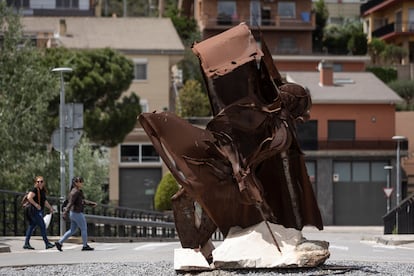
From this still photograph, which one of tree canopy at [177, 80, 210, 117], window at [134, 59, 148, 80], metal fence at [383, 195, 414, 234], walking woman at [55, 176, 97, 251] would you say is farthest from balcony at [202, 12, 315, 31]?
walking woman at [55, 176, 97, 251]

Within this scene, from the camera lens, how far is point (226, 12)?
3460 inches

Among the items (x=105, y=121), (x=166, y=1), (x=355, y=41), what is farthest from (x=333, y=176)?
(x=166, y=1)

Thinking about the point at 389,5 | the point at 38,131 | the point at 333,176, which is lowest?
the point at 333,176

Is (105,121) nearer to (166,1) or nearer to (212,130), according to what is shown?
(212,130)

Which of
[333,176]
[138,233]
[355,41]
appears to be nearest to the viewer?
[138,233]

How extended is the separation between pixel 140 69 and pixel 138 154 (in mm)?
5716

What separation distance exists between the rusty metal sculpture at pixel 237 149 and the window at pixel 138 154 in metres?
52.0

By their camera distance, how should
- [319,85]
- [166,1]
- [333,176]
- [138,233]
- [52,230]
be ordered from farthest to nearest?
1. [166,1]
2. [319,85]
3. [333,176]
4. [138,233]
5. [52,230]

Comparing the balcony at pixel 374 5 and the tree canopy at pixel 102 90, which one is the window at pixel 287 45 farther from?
the tree canopy at pixel 102 90

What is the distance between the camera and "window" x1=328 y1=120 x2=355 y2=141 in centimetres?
6931

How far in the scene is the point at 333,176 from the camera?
219 ft

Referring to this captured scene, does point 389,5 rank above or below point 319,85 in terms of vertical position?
above

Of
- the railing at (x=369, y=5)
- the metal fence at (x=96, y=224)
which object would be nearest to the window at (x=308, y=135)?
the metal fence at (x=96, y=224)

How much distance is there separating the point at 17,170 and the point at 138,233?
4.74 m
